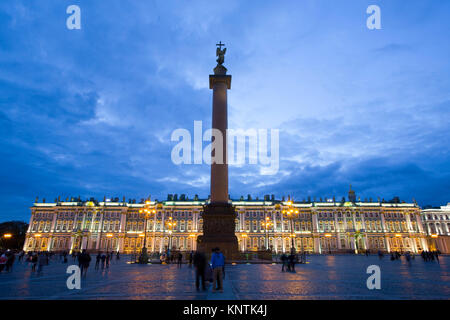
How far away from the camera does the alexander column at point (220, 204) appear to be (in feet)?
73.2

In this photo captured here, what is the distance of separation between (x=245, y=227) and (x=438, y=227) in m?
58.9

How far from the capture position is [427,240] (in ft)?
259

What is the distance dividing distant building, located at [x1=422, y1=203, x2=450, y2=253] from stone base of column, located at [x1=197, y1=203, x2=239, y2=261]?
82.5m

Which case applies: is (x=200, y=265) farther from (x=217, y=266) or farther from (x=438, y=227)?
(x=438, y=227)

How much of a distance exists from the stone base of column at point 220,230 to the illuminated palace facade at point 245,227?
53.4 metres

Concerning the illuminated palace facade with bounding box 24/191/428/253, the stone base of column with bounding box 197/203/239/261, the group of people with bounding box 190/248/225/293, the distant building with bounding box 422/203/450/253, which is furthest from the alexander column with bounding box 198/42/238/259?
the distant building with bounding box 422/203/450/253

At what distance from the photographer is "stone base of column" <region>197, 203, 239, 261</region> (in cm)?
2227

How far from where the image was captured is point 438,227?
266ft

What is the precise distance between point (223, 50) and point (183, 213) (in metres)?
57.5

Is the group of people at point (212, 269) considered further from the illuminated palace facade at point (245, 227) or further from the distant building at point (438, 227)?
the distant building at point (438, 227)

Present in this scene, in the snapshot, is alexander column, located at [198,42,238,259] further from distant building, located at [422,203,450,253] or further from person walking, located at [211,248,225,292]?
distant building, located at [422,203,450,253]

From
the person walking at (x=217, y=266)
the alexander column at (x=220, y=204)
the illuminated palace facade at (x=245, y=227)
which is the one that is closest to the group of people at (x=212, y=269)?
the person walking at (x=217, y=266)

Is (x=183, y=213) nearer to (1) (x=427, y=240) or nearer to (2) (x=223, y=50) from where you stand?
(2) (x=223, y=50)
